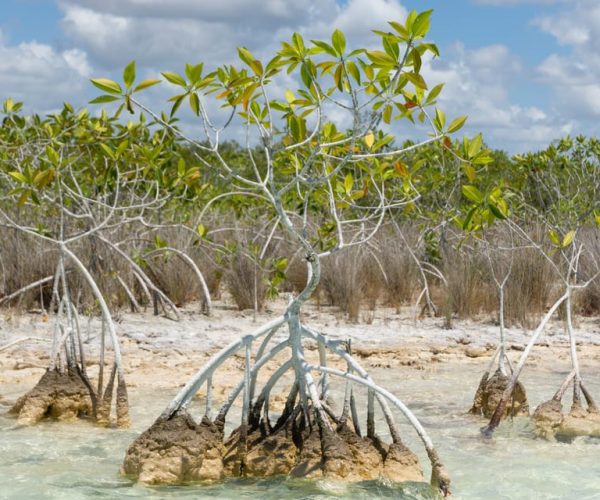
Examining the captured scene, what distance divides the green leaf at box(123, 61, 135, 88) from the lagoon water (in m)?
1.99

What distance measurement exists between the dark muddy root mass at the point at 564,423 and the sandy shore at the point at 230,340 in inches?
100

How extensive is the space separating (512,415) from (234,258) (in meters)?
5.00

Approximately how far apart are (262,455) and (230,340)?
184 inches

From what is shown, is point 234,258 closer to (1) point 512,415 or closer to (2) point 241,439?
(1) point 512,415

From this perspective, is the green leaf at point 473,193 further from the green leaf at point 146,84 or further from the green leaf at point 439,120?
the green leaf at point 146,84

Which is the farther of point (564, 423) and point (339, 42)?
point (564, 423)

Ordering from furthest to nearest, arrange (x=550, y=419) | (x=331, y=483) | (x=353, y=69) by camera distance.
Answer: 1. (x=550, y=419)
2. (x=331, y=483)
3. (x=353, y=69)

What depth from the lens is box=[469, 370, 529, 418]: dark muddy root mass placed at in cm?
671

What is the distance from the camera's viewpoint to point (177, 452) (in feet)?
16.2

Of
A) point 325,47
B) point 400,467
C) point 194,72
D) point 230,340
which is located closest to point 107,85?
point 194,72

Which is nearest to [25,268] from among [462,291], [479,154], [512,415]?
[462,291]

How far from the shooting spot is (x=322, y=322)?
10.6 meters

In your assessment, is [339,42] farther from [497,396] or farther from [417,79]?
[497,396]

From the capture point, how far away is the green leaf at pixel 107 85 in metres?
4.50
